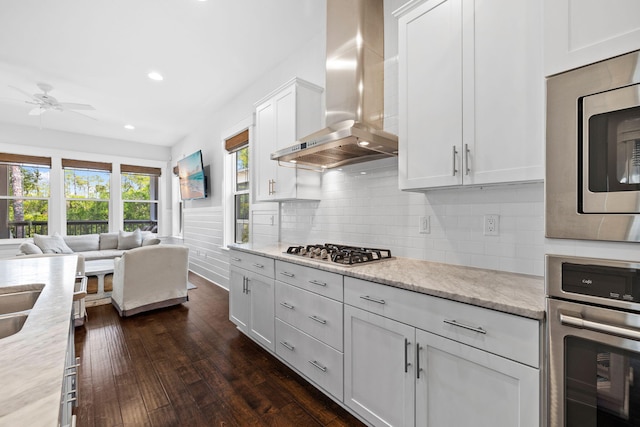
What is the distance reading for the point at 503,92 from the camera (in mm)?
1390

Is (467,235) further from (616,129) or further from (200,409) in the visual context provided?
(200,409)

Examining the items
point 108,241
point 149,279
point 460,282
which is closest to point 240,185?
point 149,279

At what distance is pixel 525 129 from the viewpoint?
133 cm

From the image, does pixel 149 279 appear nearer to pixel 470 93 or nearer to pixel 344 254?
pixel 344 254

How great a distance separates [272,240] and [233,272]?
68cm

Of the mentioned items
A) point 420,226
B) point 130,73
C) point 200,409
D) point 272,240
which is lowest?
point 200,409

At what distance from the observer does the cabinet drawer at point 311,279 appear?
1.79 metres

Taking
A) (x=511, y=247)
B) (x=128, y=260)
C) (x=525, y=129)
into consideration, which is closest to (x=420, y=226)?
(x=511, y=247)

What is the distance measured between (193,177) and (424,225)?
4.80 meters

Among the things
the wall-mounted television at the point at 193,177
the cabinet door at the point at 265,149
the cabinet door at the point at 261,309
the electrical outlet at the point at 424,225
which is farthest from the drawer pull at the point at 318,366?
the wall-mounted television at the point at 193,177

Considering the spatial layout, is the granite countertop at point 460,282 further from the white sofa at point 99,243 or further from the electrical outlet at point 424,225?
the white sofa at point 99,243

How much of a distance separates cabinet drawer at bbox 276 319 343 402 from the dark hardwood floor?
12 cm

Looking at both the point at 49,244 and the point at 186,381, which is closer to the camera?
the point at 186,381

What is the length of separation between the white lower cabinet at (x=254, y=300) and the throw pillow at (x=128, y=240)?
426 cm
